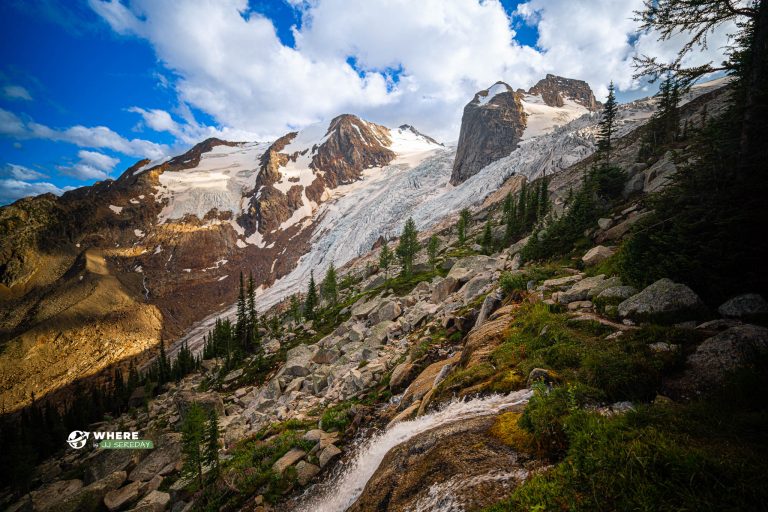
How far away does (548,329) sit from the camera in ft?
34.5

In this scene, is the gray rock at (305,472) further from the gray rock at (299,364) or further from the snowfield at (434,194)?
the snowfield at (434,194)

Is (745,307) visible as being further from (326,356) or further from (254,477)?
(326,356)

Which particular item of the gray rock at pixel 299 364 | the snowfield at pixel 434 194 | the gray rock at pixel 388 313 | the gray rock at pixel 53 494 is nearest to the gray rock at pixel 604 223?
the gray rock at pixel 388 313

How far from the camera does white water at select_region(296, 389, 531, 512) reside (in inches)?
335

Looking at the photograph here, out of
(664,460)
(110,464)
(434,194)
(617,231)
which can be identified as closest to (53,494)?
(110,464)

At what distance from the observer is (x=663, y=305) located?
947cm

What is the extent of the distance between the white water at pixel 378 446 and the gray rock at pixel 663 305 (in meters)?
4.83

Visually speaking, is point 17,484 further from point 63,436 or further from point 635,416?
point 635,416

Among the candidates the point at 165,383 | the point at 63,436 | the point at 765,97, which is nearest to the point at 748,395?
the point at 765,97

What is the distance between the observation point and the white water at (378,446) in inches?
335

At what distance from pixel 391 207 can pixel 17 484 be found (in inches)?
6094

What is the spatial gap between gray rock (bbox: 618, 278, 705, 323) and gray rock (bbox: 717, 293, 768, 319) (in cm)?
48

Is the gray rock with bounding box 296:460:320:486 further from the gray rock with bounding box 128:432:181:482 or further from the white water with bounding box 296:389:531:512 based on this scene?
the gray rock with bounding box 128:432:181:482

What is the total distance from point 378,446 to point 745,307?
11.7 metres
